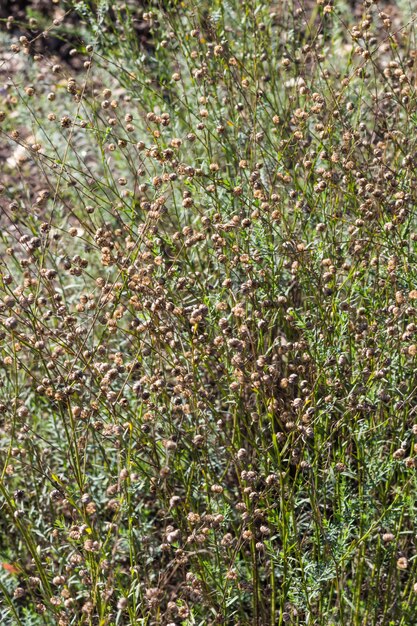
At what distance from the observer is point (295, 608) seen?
2.53 metres

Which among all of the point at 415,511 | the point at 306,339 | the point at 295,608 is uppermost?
the point at 306,339

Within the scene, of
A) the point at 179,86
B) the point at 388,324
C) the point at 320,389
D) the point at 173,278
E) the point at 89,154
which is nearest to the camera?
the point at 388,324

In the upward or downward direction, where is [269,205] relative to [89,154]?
downward

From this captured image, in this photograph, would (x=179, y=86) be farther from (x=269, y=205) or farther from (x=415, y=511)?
(x=415, y=511)

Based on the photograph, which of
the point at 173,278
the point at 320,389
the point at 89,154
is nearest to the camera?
the point at 320,389

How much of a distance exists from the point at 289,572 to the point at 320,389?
602 mm

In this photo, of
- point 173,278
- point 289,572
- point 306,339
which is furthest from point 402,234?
point 289,572

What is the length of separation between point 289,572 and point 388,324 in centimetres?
73

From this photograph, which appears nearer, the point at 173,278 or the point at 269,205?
the point at 269,205

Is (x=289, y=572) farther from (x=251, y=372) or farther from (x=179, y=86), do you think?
(x=179, y=86)

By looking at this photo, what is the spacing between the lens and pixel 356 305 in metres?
3.03

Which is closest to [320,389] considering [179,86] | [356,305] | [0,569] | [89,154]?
[356,305]

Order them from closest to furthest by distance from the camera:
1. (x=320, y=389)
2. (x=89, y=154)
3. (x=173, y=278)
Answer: (x=320, y=389), (x=173, y=278), (x=89, y=154)

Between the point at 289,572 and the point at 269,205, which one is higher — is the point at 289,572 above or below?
below
